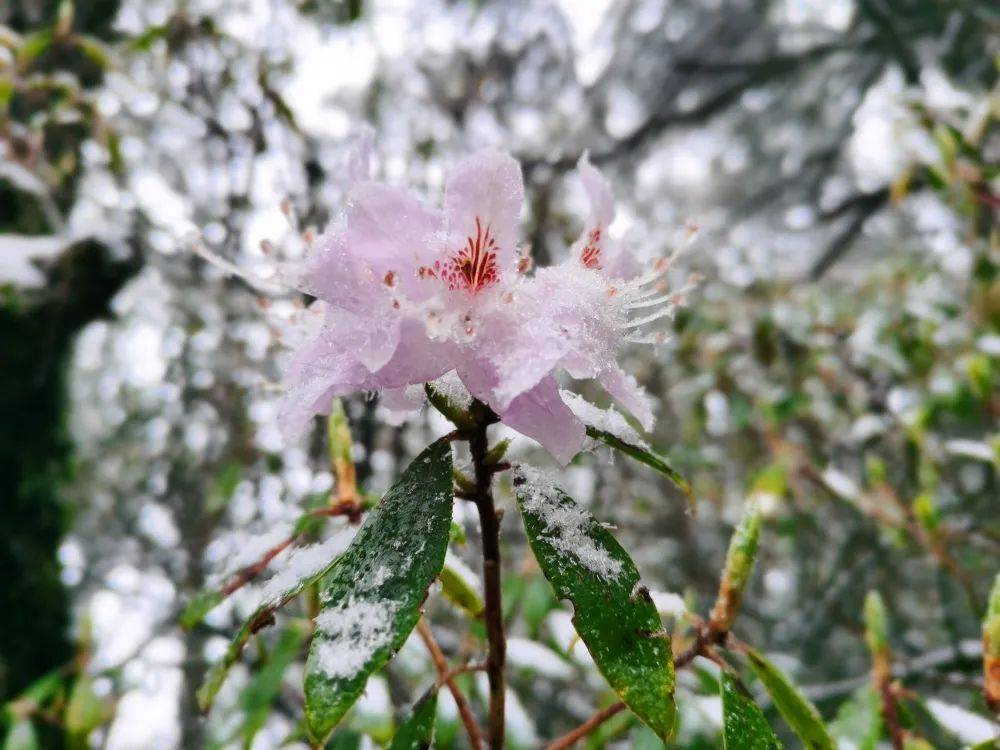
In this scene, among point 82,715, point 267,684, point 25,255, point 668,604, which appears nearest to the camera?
point 668,604

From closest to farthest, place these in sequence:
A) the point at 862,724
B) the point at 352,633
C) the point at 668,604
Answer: the point at 352,633 < the point at 668,604 < the point at 862,724

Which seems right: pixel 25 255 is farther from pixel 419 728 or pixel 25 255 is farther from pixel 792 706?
pixel 792 706

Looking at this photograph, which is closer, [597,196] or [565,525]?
[565,525]

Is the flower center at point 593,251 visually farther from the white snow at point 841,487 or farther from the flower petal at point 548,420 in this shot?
the white snow at point 841,487

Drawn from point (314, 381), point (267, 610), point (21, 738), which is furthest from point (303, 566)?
point (21, 738)

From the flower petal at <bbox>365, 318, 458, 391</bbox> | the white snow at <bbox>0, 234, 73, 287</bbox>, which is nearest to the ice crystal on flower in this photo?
the flower petal at <bbox>365, 318, 458, 391</bbox>

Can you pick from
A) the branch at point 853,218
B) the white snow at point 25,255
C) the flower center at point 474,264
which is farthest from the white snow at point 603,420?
the branch at point 853,218

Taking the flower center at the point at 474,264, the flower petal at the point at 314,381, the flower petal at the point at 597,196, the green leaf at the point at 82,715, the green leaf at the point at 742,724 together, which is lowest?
the green leaf at the point at 742,724
